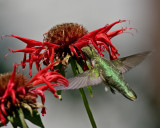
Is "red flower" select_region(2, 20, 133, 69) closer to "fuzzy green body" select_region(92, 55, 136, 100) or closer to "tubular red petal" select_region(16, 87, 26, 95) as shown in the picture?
"fuzzy green body" select_region(92, 55, 136, 100)

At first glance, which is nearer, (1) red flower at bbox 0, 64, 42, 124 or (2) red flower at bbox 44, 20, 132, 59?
(1) red flower at bbox 0, 64, 42, 124

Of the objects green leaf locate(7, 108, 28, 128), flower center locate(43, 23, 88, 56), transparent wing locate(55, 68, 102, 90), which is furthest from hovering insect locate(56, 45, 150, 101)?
green leaf locate(7, 108, 28, 128)

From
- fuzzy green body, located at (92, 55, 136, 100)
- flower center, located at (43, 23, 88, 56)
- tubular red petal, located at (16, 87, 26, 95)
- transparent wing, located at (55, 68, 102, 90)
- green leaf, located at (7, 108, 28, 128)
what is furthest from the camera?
flower center, located at (43, 23, 88, 56)

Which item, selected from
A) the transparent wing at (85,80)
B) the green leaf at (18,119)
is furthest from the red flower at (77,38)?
the green leaf at (18,119)

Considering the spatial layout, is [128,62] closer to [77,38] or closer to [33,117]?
[77,38]

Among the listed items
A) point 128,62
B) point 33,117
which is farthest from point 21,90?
point 128,62
